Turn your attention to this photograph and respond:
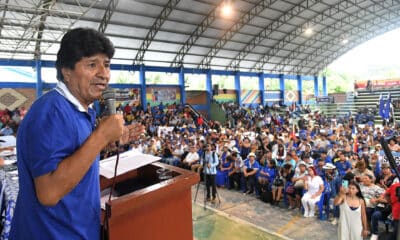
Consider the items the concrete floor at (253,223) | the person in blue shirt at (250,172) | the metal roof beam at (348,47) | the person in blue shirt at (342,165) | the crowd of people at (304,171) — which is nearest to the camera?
the crowd of people at (304,171)

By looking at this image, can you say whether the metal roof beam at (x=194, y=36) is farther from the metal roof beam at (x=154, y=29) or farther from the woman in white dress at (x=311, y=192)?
the woman in white dress at (x=311, y=192)

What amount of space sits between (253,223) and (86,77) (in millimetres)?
5020

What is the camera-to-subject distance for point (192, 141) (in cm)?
1046

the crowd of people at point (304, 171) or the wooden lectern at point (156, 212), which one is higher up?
the wooden lectern at point (156, 212)

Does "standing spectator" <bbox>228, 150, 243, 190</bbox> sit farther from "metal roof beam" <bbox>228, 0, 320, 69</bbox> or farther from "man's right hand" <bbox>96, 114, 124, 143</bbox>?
"metal roof beam" <bbox>228, 0, 320, 69</bbox>

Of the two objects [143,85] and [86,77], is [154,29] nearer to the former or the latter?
[143,85]

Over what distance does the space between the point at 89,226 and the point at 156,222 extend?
0.31 m

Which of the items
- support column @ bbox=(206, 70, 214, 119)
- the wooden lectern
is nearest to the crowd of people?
the wooden lectern

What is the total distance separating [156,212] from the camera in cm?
116

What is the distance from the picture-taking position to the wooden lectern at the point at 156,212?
3.38 ft

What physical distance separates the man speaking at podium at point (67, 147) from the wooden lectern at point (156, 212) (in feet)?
0.29

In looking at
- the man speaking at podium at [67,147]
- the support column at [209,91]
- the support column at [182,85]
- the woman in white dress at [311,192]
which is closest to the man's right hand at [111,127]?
the man speaking at podium at [67,147]

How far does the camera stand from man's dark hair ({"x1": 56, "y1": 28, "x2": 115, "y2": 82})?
92 centimetres

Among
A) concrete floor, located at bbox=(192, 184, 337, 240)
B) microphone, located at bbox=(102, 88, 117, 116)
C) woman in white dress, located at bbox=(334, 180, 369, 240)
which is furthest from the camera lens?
concrete floor, located at bbox=(192, 184, 337, 240)
